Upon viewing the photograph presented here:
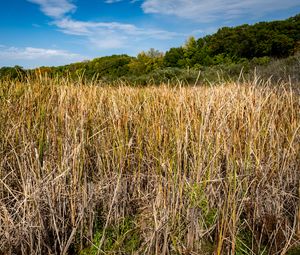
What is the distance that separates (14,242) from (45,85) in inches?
63.5

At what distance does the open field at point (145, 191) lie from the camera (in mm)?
1610

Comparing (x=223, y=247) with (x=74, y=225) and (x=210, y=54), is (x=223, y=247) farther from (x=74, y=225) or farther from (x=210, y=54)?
(x=210, y=54)

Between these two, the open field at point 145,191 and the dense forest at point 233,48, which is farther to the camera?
the dense forest at point 233,48

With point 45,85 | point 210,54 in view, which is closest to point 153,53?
point 210,54

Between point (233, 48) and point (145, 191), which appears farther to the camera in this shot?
point (233, 48)

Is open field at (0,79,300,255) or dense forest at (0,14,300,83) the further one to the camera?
dense forest at (0,14,300,83)

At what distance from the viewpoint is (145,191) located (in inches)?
81.2

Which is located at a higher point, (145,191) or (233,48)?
(233,48)

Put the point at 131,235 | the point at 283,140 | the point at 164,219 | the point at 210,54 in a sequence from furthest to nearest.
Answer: the point at 210,54 → the point at 283,140 → the point at 131,235 → the point at 164,219

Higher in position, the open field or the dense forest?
the dense forest

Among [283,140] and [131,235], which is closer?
[131,235]

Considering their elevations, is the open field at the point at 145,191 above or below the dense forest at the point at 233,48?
below

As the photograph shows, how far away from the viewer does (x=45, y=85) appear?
2.88 metres

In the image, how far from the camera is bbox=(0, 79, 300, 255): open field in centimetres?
161
